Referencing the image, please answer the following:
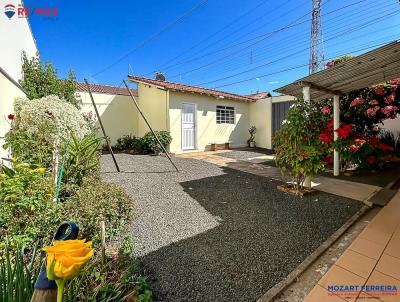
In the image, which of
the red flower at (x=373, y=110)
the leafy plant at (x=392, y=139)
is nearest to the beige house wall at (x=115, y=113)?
the red flower at (x=373, y=110)

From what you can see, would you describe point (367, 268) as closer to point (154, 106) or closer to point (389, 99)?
point (389, 99)

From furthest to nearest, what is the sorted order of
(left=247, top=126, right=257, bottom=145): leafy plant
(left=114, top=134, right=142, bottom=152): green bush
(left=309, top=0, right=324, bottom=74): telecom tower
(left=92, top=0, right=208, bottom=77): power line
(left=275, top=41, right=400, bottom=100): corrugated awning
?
(left=247, top=126, right=257, bottom=145): leafy plant → (left=309, top=0, right=324, bottom=74): telecom tower → (left=114, top=134, right=142, bottom=152): green bush → (left=92, top=0, right=208, bottom=77): power line → (left=275, top=41, right=400, bottom=100): corrugated awning

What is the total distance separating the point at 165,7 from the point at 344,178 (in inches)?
401

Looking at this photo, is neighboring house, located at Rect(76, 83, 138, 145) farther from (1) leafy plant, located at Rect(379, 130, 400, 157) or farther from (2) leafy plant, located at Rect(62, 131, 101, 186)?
(1) leafy plant, located at Rect(379, 130, 400, 157)

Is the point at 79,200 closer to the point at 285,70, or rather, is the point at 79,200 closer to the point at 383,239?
the point at 383,239

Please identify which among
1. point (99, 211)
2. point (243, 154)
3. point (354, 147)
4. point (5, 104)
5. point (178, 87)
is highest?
point (178, 87)

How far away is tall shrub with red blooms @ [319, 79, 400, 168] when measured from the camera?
5730 millimetres

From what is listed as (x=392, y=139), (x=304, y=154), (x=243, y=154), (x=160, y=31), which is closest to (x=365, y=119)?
(x=392, y=139)

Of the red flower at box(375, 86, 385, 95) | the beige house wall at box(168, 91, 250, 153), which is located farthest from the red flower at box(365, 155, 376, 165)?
the beige house wall at box(168, 91, 250, 153)

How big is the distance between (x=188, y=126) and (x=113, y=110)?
161 inches

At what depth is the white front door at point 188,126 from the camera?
10.4m

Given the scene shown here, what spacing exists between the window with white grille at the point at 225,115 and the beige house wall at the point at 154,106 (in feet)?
10.5

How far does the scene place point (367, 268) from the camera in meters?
2.23

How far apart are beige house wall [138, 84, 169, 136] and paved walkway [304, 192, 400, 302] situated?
820 cm
